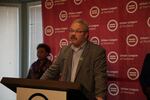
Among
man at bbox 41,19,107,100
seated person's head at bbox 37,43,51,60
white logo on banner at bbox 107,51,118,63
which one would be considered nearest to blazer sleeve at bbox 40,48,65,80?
man at bbox 41,19,107,100

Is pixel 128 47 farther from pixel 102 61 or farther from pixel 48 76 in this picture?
pixel 48 76

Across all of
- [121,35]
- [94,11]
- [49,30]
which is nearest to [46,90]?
[121,35]

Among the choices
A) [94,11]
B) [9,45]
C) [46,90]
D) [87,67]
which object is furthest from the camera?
[9,45]

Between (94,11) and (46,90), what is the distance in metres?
2.46

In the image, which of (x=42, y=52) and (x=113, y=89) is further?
(x=42, y=52)

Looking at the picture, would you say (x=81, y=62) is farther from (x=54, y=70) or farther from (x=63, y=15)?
(x=63, y=15)

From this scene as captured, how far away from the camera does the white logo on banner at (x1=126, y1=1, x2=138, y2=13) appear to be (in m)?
3.84

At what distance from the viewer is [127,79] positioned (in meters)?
3.91

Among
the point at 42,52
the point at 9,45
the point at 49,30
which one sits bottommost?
the point at 42,52

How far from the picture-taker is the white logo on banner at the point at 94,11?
424 cm

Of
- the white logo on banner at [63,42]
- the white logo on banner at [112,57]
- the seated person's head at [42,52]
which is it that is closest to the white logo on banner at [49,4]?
the white logo on banner at [63,42]

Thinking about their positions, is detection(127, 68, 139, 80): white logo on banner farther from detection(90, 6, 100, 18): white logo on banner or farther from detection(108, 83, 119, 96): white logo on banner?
detection(90, 6, 100, 18): white logo on banner

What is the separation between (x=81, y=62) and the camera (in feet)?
9.93

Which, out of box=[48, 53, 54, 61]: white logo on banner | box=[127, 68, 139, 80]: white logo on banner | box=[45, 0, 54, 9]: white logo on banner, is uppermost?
box=[45, 0, 54, 9]: white logo on banner
